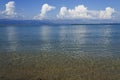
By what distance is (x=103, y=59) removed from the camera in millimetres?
31203

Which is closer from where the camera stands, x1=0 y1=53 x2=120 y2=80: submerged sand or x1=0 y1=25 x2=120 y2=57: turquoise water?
x1=0 y1=53 x2=120 y2=80: submerged sand

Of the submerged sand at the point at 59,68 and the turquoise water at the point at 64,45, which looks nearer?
the submerged sand at the point at 59,68

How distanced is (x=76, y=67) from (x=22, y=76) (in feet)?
21.1

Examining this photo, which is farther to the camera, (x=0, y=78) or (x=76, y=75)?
(x=76, y=75)

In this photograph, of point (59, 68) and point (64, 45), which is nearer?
point (59, 68)

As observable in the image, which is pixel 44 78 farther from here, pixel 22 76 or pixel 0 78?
pixel 0 78

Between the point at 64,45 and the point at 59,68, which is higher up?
the point at 59,68

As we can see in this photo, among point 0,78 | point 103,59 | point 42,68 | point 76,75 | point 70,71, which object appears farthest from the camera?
point 103,59

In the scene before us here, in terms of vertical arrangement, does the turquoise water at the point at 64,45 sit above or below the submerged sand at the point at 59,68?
below

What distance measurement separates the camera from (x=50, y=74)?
2303 centimetres

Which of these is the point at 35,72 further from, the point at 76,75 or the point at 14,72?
the point at 76,75

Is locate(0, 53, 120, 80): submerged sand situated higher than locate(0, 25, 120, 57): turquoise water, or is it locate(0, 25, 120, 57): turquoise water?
locate(0, 53, 120, 80): submerged sand

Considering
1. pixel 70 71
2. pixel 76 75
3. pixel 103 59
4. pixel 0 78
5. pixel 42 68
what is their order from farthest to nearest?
pixel 103 59 → pixel 42 68 → pixel 70 71 → pixel 76 75 → pixel 0 78

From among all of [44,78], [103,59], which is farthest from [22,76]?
[103,59]
